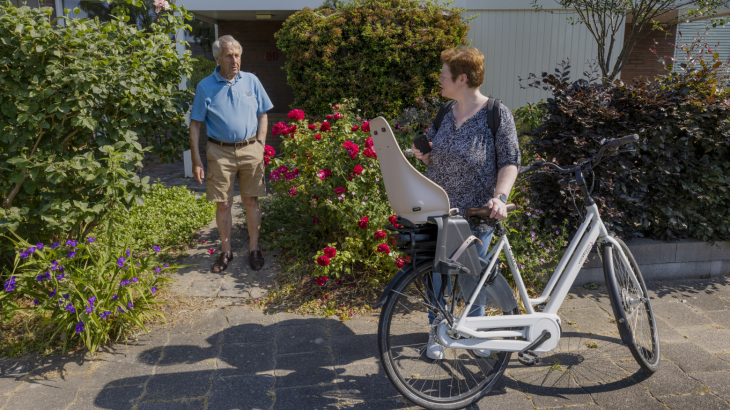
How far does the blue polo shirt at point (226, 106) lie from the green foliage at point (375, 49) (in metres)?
2.66

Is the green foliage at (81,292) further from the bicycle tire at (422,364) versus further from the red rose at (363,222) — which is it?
the bicycle tire at (422,364)

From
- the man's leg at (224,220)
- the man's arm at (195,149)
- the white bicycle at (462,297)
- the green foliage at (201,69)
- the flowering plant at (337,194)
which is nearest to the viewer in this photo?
the white bicycle at (462,297)

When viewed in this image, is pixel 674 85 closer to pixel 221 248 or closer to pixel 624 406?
pixel 624 406

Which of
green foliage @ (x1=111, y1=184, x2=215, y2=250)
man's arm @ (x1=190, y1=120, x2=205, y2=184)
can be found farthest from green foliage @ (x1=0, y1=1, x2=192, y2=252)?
green foliage @ (x1=111, y1=184, x2=215, y2=250)

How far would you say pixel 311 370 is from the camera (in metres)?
2.92

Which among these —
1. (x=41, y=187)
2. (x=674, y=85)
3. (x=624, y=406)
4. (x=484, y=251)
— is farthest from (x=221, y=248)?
(x=674, y=85)

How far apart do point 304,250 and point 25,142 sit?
2159 millimetres

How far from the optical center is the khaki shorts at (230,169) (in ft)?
13.1

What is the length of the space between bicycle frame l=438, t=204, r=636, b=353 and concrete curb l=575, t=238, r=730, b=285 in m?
1.52

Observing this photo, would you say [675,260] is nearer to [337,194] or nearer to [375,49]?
[337,194]

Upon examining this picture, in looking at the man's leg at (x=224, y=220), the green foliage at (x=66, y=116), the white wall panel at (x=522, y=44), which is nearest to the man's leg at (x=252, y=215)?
the man's leg at (x=224, y=220)

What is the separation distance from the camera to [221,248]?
4.54m

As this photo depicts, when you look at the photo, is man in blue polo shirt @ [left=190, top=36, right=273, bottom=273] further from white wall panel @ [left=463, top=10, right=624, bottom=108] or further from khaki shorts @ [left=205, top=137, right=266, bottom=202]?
white wall panel @ [left=463, top=10, right=624, bottom=108]

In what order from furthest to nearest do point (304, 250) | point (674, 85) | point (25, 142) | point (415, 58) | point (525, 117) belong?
1. point (415, 58)
2. point (525, 117)
3. point (304, 250)
4. point (674, 85)
5. point (25, 142)
